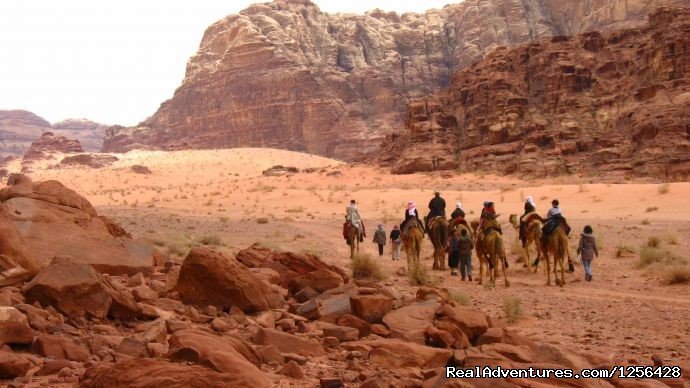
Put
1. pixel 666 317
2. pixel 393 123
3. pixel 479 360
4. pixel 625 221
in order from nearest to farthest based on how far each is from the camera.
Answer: pixel 479 360 → pixel 666 317 → pixel 625 221 → pixel 393 123

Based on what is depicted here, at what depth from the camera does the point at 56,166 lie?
90125 millimetres

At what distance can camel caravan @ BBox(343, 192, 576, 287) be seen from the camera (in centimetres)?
1282

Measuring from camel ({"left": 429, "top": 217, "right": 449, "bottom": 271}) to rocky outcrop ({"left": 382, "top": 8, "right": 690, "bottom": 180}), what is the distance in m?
A: 33.2

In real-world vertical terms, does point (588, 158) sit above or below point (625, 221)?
above

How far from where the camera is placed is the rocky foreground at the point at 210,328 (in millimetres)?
4246

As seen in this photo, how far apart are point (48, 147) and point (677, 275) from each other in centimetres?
10803

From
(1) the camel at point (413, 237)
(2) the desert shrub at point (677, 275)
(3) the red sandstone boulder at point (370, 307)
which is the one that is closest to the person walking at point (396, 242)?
(1) the camel at point (413, 237)

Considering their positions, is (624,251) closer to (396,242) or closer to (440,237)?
(440,237)

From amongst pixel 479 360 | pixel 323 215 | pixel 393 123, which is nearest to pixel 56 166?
pixel 393 123

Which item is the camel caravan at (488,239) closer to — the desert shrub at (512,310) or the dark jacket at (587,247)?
the dark jacket at (587,247)

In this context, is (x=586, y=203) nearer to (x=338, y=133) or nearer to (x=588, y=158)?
(x=588, y=158)

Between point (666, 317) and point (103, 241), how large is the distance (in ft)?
27.0

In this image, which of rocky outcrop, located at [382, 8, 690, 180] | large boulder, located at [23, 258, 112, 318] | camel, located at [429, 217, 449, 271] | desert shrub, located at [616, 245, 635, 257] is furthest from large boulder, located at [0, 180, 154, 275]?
rocky outcrop, located at [382, 8, 690, 180]

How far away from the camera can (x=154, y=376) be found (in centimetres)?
360
